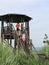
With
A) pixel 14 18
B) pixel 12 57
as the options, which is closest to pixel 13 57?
pixel 12 57

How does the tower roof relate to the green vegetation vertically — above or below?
above

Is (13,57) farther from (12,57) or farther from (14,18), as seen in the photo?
(14,18)

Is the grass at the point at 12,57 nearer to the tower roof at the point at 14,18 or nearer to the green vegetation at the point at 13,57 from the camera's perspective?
the green vegetation at the point at 13,57

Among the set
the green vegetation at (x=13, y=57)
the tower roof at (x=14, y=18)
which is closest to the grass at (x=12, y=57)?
the green vegetation at (x=13, y=57)

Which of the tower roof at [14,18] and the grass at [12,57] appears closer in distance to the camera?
the grass at [12,57]

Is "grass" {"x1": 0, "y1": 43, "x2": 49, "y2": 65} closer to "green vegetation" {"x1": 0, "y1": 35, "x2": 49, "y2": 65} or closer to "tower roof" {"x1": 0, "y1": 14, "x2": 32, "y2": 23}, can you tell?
"green vegetation" {"x1": 0, "y1": 35, "x2": 49, "y2": 65}

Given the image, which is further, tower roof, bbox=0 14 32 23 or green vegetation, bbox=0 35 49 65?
tower roof, bbox=0 14 32 23

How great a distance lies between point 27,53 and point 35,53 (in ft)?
1.11

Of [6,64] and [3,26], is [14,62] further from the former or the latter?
[3,26]

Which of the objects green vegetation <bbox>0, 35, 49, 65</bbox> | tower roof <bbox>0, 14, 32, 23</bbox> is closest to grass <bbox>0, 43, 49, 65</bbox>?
green vegetation <bbox>0, 35, 49, 65</bbox>

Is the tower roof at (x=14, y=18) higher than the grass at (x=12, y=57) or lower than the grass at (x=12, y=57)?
higher

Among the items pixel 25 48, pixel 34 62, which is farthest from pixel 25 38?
pixel 34 62

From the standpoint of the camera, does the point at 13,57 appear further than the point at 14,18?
No

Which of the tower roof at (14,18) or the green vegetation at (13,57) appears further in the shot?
the tower roof at (14,18)
